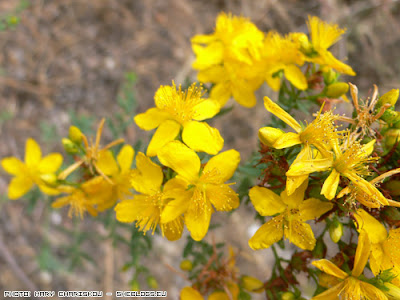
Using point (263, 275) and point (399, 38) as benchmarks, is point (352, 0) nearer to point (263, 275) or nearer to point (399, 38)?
point (399, 38)

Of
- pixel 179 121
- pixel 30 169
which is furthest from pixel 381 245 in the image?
pixel 30 169

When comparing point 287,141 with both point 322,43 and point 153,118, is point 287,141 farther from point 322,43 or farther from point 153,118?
point 322,43

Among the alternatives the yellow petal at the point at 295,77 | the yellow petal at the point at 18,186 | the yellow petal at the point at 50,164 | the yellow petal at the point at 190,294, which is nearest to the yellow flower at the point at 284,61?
the yellow petal at the point at 295,77

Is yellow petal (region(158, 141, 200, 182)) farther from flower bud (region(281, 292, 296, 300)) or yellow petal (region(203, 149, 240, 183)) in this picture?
flower bud (region(281, 292, 296, 300))

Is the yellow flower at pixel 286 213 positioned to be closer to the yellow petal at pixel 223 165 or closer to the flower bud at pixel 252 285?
the yellow petal at pixel 223 165

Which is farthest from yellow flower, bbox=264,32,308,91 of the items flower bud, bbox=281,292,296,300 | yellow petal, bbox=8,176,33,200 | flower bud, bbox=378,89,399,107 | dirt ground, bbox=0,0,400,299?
yellow petal, bbox=8,176,33,200
